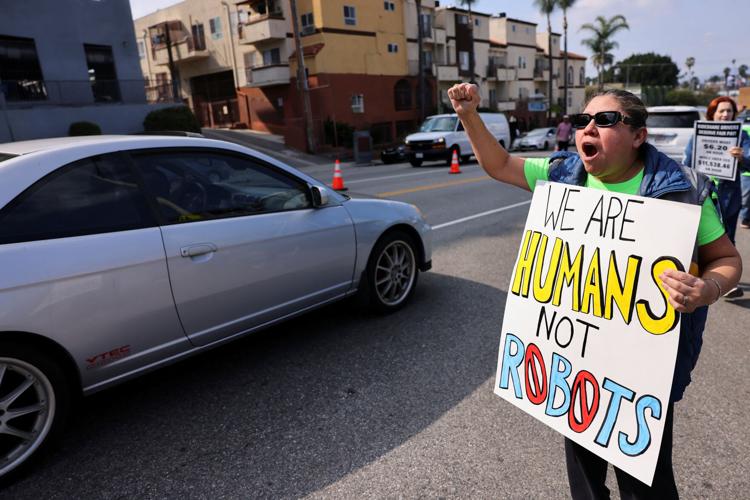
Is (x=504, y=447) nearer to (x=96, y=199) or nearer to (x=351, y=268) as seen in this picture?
(x=351, y=268)

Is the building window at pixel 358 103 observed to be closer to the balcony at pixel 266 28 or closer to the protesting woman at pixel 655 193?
the balcony at pixel 266 28

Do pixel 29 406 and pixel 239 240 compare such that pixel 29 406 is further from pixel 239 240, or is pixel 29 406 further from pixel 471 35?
pixel 471 35

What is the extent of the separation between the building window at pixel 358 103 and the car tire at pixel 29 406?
33465 millimetres

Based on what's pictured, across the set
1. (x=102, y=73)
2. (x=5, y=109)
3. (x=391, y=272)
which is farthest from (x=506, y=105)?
(x=391, y=272)

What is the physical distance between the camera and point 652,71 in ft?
309

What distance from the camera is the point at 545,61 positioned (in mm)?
61688

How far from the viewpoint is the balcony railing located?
21.4m

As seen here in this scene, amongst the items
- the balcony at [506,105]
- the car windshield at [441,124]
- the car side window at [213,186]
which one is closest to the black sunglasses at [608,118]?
the car side window at [213,186]

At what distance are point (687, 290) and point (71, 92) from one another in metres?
26.4

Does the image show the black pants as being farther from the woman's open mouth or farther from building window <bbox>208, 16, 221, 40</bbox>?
building window <bbox>208, 16, 221, 40</bbox>

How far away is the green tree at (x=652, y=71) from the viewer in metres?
93.2

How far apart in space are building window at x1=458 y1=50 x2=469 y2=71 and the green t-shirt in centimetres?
4766

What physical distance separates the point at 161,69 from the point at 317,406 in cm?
4781

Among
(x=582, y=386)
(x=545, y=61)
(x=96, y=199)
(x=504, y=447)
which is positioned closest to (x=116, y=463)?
(x=96, y=199)
